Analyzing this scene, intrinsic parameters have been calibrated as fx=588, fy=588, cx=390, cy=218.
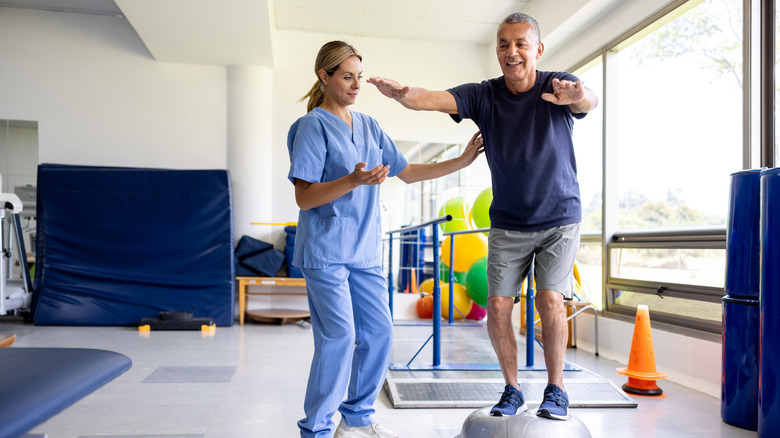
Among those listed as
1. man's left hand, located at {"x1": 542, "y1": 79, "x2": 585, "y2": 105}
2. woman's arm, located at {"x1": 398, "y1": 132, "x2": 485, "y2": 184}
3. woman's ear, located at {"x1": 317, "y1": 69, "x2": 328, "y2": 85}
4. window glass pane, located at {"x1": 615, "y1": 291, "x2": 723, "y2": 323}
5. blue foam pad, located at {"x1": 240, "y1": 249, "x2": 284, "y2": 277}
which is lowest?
window glass pane, located at {"x1": 615, "y1": 291, "x2": 723, "y2": 323}

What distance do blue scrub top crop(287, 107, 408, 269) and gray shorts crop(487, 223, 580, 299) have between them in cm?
44

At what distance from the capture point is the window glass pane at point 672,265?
3545 mm

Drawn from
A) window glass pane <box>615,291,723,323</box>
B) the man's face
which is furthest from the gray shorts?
window glass pane <box>615,291,723,323</box>

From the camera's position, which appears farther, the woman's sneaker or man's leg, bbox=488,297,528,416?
man's leg, bbox=488,297,528,416

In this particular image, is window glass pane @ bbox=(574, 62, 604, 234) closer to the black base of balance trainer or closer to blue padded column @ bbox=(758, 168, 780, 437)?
blue padded column @ bbox=(758, 168, 780, 437)

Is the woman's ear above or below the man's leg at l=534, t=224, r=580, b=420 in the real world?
above

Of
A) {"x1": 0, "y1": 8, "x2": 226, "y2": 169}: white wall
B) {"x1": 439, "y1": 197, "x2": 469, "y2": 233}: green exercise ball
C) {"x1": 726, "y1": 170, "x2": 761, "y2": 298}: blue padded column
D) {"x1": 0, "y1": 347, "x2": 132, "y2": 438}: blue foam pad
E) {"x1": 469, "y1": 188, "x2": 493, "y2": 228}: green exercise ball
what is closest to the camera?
{"x1": 0, "y1": 347, "x2": 132, "y2": 438}: blue foam pad

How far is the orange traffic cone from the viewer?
3064mm

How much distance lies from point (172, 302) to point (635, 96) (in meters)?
4.46

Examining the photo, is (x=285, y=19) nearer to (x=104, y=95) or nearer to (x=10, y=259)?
(x=104, y=95)

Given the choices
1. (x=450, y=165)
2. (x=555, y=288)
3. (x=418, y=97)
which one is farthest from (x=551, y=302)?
(x=418, y=97)

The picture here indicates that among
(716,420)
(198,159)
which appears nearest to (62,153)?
(198,159)

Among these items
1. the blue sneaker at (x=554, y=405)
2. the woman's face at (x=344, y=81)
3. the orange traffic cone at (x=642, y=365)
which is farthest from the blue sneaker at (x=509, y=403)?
the orange traffic cone at (x=642, y=365)

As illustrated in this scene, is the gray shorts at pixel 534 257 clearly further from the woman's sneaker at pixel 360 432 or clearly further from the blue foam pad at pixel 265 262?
the blue foam pad at pixel 265 262
